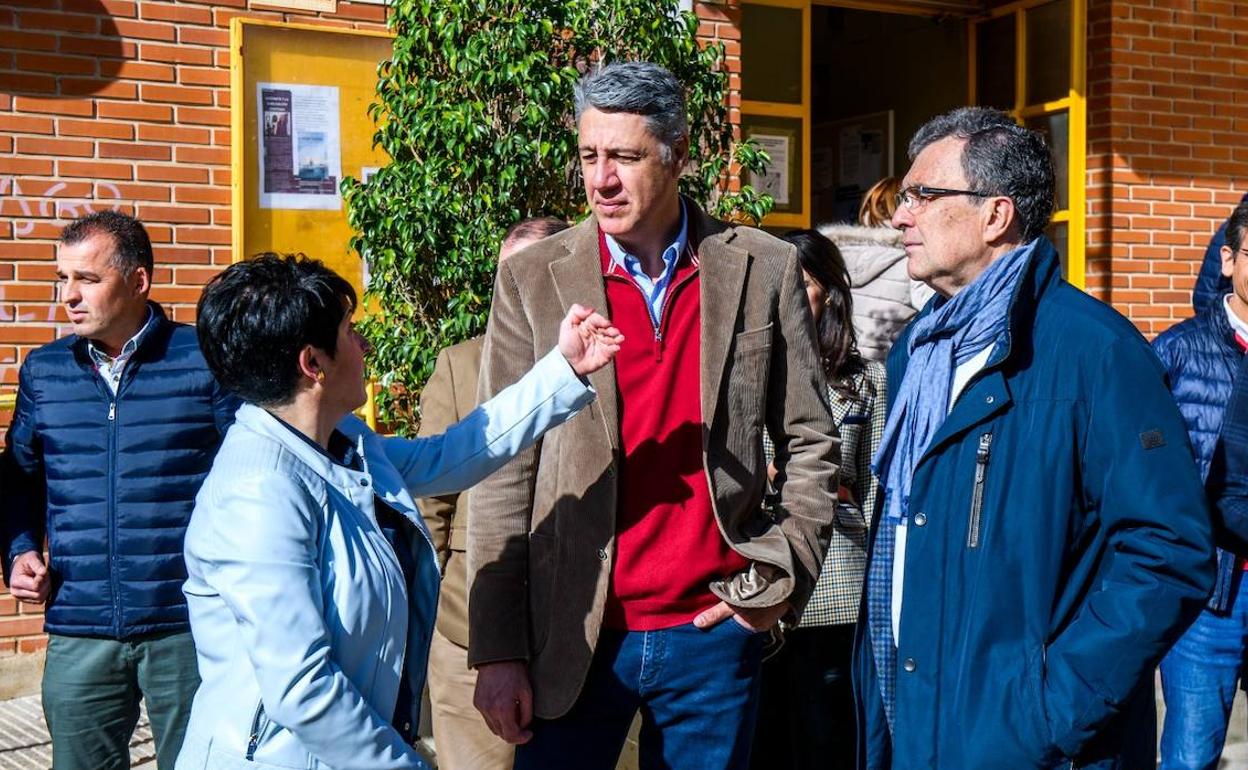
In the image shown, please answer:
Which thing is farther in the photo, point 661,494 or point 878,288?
point 878,288

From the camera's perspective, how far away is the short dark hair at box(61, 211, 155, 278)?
425 centimetres

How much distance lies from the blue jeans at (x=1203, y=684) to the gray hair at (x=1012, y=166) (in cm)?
225

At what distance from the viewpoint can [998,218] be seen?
289cm

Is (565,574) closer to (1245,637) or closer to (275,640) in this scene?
(275,640)

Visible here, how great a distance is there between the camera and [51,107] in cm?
613

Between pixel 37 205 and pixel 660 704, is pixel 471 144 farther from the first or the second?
pixel 660 704

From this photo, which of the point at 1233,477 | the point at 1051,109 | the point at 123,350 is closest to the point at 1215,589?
the point at 1233,477

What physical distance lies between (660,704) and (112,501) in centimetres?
188

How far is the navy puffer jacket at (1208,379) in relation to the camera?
4582 millimetres

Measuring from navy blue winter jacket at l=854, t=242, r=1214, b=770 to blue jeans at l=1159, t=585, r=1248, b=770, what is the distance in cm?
204

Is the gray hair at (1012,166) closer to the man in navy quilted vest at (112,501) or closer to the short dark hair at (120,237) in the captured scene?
the man in navy quilted vest at (112,501)

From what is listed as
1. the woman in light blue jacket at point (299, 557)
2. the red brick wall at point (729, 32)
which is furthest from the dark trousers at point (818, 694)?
the red brick wall at point (729, 32)

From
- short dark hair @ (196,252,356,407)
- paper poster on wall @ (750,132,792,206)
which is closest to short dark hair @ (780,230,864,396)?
short dark hair @ (196,252,356,407)

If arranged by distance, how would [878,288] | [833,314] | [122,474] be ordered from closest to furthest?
[122,474], [833,314], [878,288]
